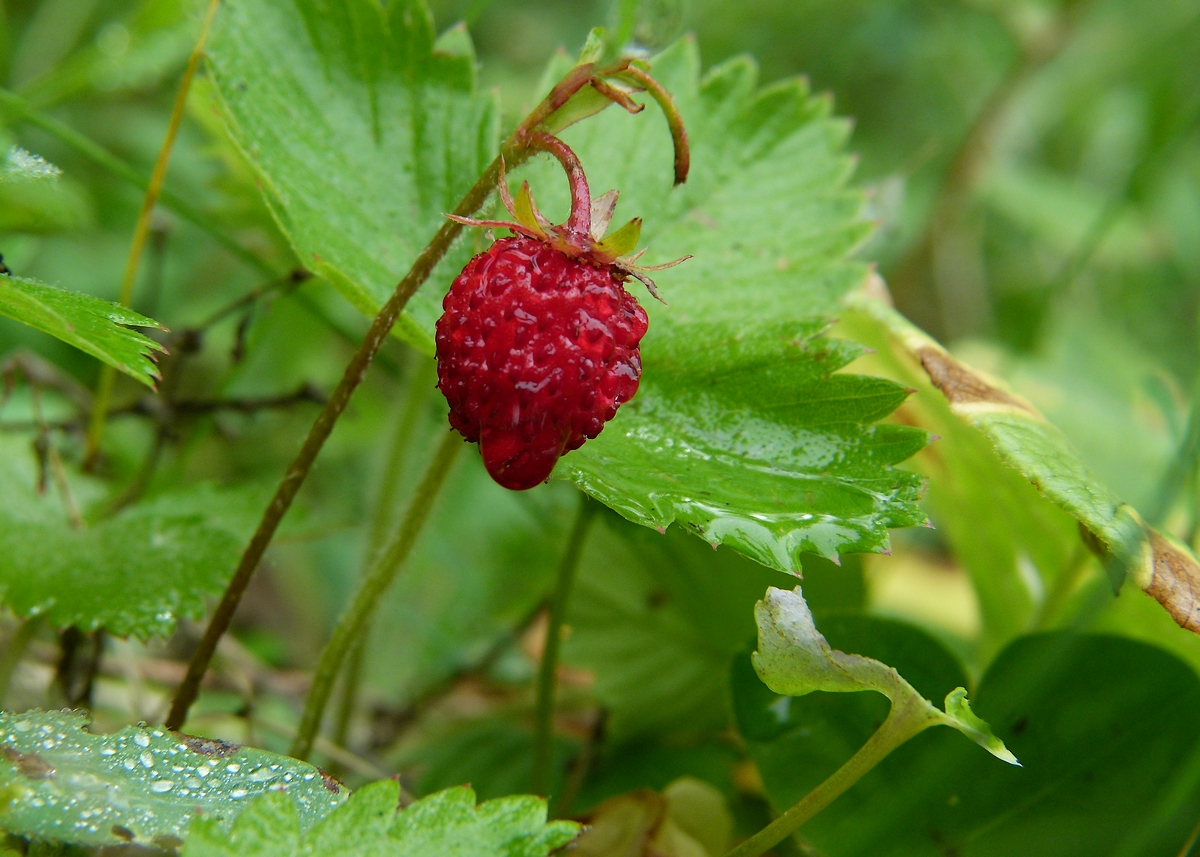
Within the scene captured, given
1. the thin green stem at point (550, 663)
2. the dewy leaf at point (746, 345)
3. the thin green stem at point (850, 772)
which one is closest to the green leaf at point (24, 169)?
the dewy leaf at point (746, 345)

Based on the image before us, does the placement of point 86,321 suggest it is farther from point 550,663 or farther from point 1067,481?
point 1067,481

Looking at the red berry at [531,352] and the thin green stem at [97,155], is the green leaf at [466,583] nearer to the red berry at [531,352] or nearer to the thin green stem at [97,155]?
the thin green stem at [97,155]

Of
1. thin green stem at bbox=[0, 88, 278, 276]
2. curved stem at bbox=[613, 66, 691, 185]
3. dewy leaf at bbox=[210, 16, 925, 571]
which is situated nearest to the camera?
curved stem at bbox=[613, 66, 691, 185]

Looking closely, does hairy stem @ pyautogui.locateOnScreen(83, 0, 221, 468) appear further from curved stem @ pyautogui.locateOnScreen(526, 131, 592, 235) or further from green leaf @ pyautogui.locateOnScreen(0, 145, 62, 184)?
curved stem @ pyautogui.locateOnScreen(526, 131, 592, 235)

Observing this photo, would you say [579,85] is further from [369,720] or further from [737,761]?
[369,720]

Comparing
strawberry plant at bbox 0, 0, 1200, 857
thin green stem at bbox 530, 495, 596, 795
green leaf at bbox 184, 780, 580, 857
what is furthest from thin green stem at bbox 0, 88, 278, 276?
green leaf at bbox 184, 780, 580, 857

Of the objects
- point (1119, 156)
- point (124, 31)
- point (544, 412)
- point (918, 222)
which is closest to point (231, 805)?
point (544, 412)
